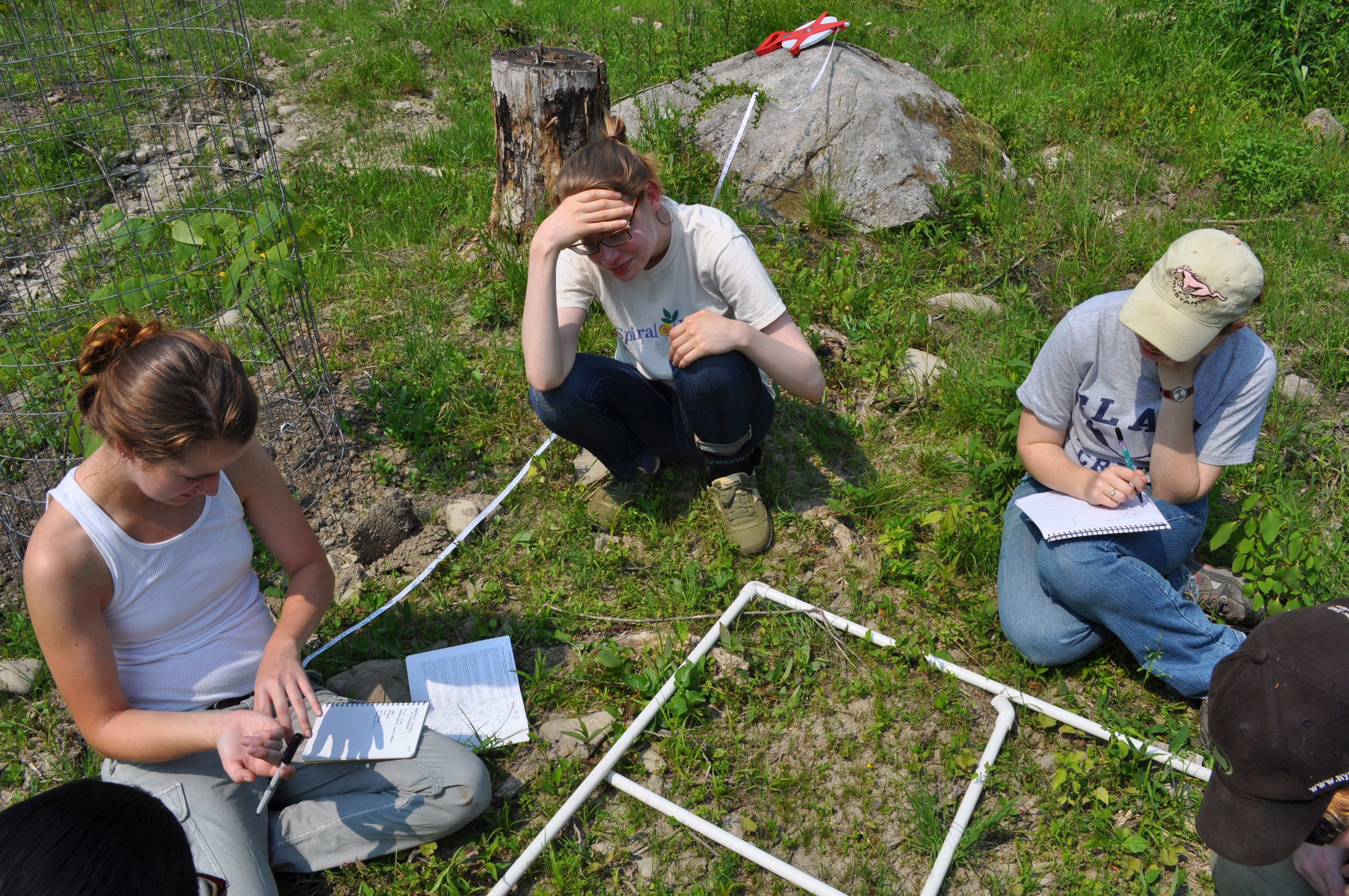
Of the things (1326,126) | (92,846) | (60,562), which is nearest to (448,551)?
(60,562)

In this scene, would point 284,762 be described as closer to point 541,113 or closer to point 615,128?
point 615,128

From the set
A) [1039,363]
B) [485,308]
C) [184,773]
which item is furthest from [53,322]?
[1039,363]

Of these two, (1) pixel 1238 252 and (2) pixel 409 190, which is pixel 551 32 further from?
(1) pixel 1238 252

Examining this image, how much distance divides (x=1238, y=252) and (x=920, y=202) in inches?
95.0

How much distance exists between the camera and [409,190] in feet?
15.9

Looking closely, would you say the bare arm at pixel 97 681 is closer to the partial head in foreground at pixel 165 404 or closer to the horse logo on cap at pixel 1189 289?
the partial head in foreground at pixel 165 404

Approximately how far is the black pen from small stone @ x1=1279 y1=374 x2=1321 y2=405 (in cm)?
368

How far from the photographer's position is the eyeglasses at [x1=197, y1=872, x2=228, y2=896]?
186 cm

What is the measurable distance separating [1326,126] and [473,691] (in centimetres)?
560

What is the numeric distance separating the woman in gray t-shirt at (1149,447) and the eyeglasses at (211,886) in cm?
213

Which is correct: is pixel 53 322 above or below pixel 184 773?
above

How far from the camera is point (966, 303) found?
403cm

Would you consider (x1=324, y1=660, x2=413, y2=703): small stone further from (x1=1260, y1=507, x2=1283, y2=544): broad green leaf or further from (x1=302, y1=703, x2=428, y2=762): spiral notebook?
(x1=1260, y1=507, x2=1283, y2=544): broad green leaf

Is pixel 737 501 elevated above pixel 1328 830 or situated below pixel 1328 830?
below
